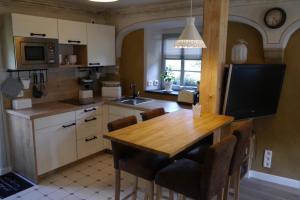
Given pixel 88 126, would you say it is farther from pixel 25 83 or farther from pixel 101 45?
pixel 101 45

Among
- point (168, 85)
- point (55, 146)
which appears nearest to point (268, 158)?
point (168, 85)

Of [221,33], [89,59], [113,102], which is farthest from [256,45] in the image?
[89,59]

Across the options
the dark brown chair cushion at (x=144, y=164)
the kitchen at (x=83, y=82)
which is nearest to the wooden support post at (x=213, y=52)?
the kitchen at (x=83, y=82)

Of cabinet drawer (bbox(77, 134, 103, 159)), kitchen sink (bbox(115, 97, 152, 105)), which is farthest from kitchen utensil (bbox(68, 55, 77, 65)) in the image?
cabinet drawer (bbox(77, 134, 103, 159))

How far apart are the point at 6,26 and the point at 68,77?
1.18 m

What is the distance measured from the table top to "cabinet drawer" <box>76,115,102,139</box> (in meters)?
1.56

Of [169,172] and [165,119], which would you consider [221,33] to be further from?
[169,172]

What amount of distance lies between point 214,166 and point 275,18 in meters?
2.11

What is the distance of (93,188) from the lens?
296cm

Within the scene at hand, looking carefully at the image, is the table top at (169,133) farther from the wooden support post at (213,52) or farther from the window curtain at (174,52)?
the window curtain at (174,52)

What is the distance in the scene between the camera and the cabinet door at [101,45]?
375cm

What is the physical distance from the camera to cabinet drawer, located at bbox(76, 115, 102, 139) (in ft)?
11.4

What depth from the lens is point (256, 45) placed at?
311 cm

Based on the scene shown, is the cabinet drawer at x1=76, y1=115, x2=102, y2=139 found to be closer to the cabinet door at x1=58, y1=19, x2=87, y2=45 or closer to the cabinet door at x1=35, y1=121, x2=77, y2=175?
the cabinet door at x1=35, y1=121, x2=77, y2=175
